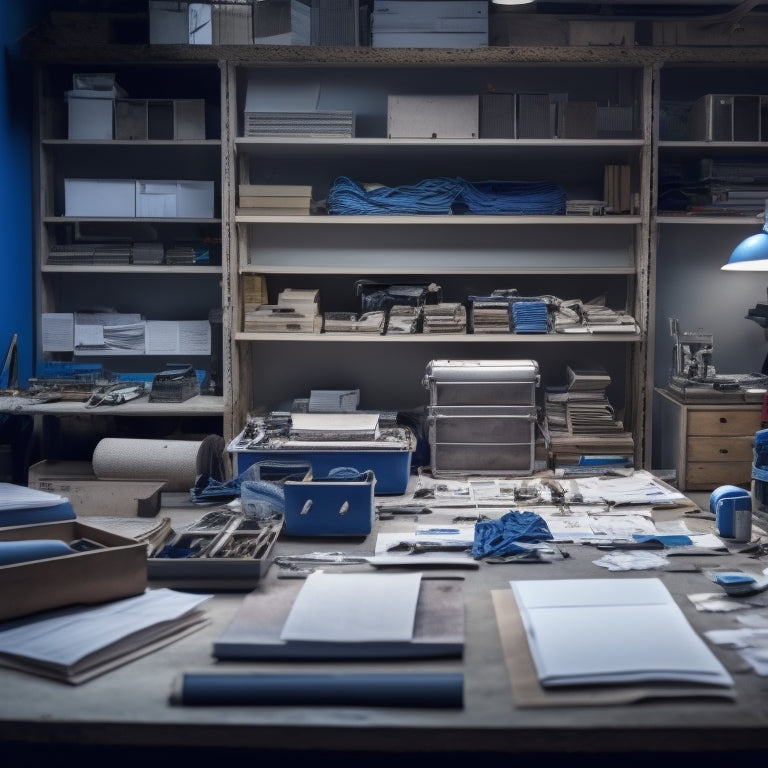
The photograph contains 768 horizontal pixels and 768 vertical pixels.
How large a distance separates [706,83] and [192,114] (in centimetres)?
281

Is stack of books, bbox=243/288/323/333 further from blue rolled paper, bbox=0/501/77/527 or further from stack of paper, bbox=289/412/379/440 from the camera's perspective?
blue rolled paper, bbox=0/501/77/527

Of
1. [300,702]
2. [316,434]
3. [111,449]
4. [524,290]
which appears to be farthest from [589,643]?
[524,290]

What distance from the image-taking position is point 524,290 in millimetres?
5086

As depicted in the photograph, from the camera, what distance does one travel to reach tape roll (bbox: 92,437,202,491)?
10.8ft

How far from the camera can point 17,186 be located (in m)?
4.75

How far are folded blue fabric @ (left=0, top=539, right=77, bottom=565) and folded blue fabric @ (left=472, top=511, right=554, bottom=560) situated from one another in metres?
0.99

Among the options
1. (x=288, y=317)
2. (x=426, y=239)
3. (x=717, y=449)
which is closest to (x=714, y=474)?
(x=717, y=449)

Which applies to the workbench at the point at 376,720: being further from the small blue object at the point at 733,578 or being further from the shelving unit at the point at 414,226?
the shelving unit at the point at 414,226

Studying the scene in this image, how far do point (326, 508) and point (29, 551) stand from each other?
877 mm

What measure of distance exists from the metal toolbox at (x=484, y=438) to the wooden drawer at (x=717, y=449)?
39.5 inches

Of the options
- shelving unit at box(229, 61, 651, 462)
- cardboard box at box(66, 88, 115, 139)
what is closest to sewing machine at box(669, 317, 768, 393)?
shelving unit at box(229, 61, 651, 462)

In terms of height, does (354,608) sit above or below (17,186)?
below

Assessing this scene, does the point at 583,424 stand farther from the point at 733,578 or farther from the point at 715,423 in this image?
the point at 733,578

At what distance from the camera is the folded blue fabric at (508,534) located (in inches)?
90.4
